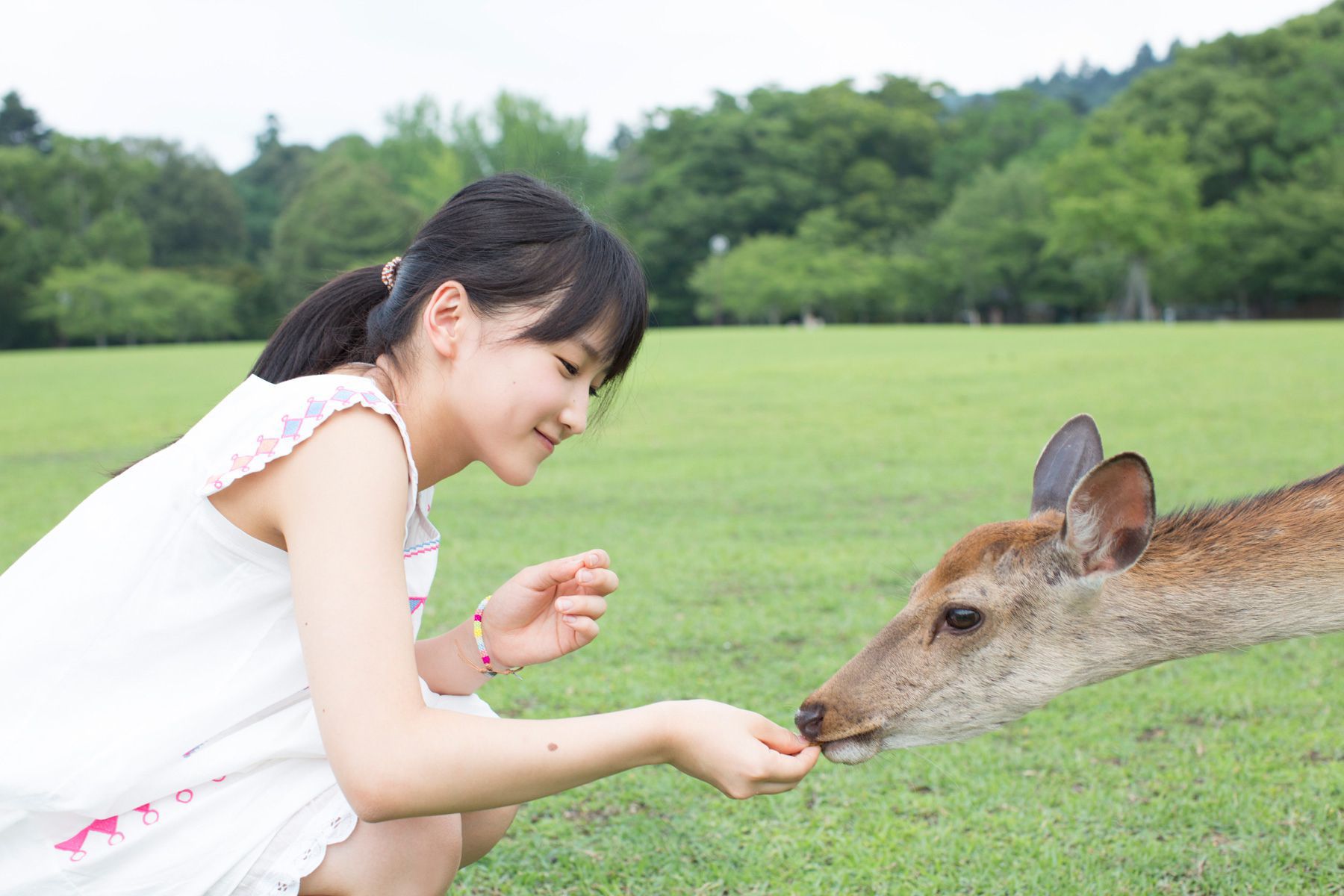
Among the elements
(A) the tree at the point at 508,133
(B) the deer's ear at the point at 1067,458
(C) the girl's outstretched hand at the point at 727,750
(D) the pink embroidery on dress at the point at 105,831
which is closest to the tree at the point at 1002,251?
(A) the tree at the point at 508,133

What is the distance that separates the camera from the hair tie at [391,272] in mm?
2096

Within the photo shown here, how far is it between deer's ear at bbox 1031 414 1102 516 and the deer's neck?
0.29 meters

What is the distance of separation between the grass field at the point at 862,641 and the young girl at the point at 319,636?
0.75 metres

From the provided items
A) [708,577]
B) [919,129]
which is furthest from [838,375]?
[919,129]

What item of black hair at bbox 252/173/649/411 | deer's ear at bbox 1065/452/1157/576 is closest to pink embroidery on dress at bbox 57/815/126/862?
black hair at bbox 252/173/649/411

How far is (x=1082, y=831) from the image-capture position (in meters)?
2.79

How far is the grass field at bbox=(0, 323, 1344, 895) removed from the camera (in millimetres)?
2691

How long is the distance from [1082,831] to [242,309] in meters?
53.8

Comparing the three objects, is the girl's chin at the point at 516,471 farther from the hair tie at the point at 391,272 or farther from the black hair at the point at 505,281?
A: the hair tie at the point at 391,272

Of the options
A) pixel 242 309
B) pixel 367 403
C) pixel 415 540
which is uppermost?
pixel 367 403

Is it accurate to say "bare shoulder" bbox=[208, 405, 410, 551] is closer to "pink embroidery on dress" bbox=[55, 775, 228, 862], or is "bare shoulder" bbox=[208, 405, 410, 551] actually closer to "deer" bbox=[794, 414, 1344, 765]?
"pink embroidery on dress" bbox=[55, 775, 228, 862]

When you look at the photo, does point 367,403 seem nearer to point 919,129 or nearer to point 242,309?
point 242,309

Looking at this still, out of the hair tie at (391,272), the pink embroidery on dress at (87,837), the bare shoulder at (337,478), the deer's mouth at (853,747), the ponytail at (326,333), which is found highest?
the hair tie at (391,272)

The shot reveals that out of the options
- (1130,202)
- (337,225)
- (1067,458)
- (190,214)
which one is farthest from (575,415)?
(190,214)
